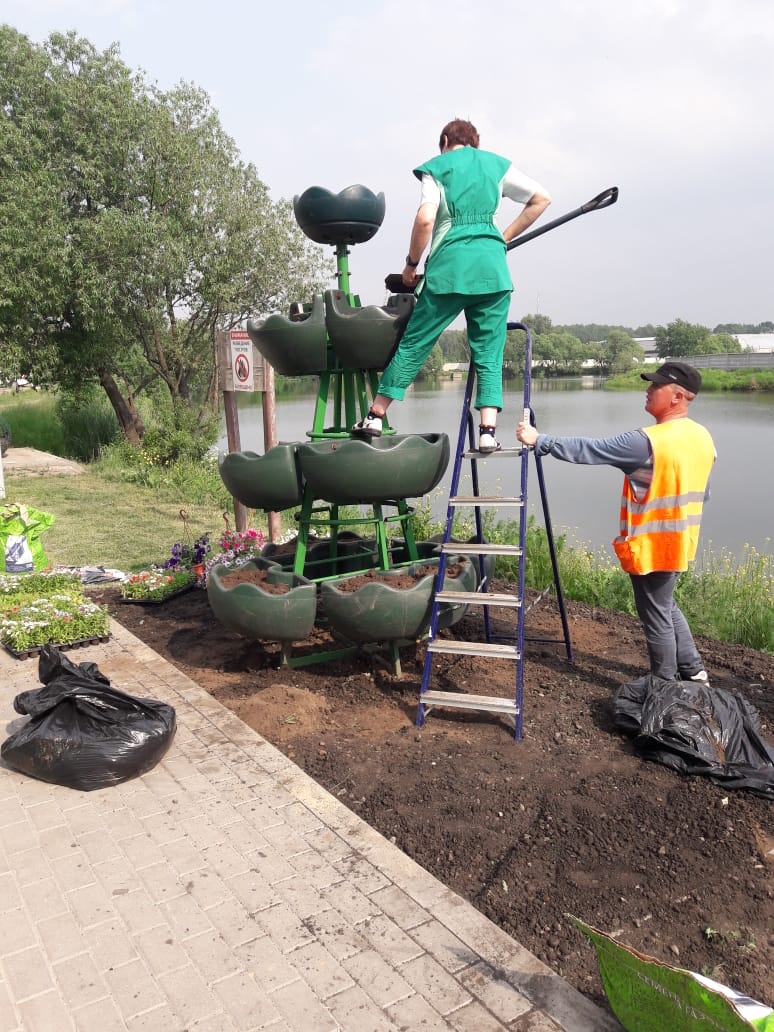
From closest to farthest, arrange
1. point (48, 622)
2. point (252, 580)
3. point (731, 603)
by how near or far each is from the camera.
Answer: point (252, 580) → point (48, 622) → point (731, 603)

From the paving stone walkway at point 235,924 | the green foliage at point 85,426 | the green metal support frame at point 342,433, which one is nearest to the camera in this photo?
the paving stone walkway at point 235,924

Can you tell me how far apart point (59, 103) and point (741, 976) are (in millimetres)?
17685

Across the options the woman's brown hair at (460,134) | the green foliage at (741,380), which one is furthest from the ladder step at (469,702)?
the green foliage at (741,380)

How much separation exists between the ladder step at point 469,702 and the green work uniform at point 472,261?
169 centimetres

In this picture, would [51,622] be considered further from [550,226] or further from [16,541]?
[550,226]

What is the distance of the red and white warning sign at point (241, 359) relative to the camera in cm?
718

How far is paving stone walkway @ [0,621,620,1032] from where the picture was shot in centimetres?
229

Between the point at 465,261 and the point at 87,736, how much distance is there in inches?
125

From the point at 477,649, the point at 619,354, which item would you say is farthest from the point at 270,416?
the point at 619,354

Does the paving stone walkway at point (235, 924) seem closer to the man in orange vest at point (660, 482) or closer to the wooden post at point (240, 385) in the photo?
the man in orange vest at point (660, 482)

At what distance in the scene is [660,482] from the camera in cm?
401

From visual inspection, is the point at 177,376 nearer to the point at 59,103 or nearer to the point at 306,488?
the point at 59,103

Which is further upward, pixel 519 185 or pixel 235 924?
pixel 519 185

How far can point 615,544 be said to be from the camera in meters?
4.14
